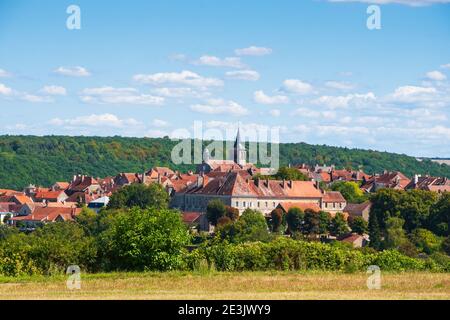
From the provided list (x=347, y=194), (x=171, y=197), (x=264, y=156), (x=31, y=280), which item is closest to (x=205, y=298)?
(x=31, y=280)

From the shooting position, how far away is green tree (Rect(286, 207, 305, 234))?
3800 inches

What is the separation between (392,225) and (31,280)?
6922cm

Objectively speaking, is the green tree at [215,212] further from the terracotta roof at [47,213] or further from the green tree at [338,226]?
the terracotta roof at [47,213]

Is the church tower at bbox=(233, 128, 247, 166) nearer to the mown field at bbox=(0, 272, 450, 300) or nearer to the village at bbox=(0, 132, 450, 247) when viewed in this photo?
the village at bbox=(0, 132, 450, 247)

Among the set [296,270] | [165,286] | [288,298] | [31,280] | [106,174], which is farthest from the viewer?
[106,174]

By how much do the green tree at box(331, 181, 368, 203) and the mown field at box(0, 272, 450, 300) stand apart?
108 meters

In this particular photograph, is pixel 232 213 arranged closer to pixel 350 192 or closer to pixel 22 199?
pixel 350 192

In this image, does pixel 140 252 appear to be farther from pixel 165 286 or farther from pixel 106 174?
pixel 106 174

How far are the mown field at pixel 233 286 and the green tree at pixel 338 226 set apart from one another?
7204 centimetres

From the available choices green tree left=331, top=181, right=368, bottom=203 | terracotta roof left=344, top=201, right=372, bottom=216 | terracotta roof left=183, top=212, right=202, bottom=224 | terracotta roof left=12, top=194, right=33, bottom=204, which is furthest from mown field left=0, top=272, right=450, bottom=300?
terracotta roof left=12, top=194, right=33, bottom=204

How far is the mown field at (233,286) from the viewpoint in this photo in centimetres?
1669

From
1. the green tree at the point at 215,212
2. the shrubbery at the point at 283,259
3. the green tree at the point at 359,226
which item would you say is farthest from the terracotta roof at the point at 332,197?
the shrubbery at the point at 283,259

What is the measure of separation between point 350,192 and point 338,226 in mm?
40201

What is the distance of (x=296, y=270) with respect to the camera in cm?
2244
